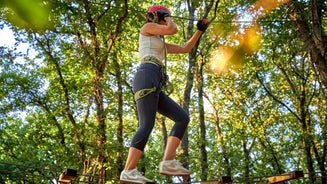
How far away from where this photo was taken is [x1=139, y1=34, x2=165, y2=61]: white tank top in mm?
3200

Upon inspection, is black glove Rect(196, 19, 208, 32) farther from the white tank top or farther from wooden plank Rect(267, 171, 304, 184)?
wooden plank Rect(267, 171, 304, 184)

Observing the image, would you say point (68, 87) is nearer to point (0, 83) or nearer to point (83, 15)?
point (0, 83)

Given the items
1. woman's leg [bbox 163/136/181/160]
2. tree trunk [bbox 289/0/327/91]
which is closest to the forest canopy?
tree trunk [bbox 289/0/327/91]

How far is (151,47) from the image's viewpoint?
10.5 feet

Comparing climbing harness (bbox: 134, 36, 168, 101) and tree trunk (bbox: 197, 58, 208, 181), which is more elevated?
tree trunk (bbox: 197, 58, 208, 181)

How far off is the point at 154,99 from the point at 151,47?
47 centimetres

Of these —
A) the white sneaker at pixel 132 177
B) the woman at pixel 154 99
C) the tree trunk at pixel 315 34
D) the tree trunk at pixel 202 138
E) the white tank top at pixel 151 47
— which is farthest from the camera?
the tree trunk at pixel 202 138

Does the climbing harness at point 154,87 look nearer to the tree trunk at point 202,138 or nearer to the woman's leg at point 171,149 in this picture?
the woman's leg at point 171,149

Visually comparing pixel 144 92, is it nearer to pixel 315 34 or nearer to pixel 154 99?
pixel 154 99

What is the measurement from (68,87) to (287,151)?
8.70 m

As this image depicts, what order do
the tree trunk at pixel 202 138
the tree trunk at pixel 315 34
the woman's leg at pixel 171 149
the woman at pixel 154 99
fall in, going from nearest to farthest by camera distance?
1. the woman at pixel 154 99
2. the woman's leg at pixel 171 149
3. the tree trunk at pixel 315 34
4. the tree trunk at pixel 202 138

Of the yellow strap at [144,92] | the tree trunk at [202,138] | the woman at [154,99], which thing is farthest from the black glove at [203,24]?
the tree trunk at [202,138]

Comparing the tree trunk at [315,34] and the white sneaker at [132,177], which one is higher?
the tree trunk at [315,34]

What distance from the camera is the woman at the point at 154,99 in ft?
9.41
